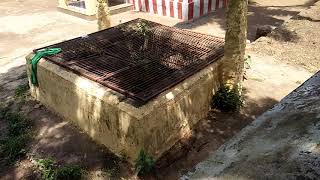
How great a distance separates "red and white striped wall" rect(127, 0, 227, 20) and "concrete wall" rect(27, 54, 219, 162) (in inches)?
257

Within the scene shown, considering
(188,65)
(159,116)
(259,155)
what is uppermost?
(259,155)

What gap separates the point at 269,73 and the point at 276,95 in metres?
1.14

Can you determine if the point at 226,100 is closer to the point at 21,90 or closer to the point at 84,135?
the point at 84,135

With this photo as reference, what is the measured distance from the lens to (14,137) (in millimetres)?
6453

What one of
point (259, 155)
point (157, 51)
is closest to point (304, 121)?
point (259, 155)

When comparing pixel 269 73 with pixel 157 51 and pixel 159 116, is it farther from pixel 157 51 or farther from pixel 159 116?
pixel 159 116

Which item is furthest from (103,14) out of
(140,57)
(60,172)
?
(60,172)

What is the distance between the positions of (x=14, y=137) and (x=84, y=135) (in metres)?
1.42

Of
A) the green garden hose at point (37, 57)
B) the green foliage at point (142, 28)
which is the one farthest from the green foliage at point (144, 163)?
the green foliage at point (142, 28)

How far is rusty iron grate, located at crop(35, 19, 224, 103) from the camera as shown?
19.3 ft

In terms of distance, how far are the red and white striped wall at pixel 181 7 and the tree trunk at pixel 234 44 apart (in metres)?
6.51

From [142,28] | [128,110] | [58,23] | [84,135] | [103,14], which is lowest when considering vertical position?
[84,135]

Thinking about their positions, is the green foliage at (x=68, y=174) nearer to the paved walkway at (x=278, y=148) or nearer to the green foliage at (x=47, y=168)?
the green foliage at (x=47, y=168)

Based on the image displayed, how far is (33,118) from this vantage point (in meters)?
7.04
